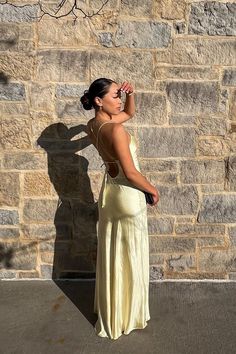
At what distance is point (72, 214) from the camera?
3.96m

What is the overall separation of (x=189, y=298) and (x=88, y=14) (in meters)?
2.63

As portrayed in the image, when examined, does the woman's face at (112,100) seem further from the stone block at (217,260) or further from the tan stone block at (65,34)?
the stone block at (217,260)

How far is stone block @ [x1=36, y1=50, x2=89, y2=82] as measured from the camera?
3676 mm

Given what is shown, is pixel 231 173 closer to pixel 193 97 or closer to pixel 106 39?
pixel 193 97

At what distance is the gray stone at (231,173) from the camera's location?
385 cm

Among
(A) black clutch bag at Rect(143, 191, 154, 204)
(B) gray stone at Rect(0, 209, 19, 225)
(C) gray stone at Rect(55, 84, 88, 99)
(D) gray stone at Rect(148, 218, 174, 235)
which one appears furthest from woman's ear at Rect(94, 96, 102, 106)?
(B) gray stone at Rect(0, 209, 19, 225)

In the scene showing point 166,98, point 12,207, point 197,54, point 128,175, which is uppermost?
point 197,54

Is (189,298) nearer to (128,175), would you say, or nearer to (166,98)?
(128,175)

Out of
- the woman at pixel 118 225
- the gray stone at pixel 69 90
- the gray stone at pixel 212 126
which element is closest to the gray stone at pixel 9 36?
the gray stone at pixel 69 90

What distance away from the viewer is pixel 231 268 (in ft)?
13.2

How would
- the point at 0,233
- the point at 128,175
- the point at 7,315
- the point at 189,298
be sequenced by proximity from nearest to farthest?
the point at 128,175 → the point at 7,315 → the point at 189,298 → the point at 0,233

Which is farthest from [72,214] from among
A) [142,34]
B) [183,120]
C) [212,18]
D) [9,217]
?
[212,18]

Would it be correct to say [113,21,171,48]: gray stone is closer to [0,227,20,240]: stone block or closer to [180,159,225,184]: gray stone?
[180,159,225,184]: gray stone

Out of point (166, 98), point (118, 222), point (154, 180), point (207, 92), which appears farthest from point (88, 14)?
point (118, 222)
